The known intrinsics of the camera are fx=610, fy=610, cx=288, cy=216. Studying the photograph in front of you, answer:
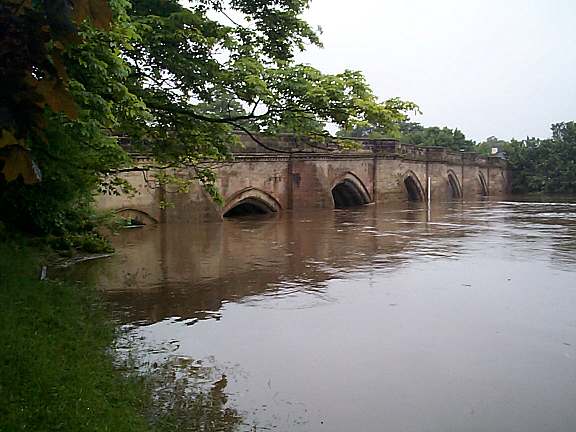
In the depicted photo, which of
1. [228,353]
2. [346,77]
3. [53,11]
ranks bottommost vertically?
[228,353]

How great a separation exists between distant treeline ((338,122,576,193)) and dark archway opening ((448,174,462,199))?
4.25 meters

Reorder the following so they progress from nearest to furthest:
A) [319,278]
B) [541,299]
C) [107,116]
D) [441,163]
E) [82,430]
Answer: [82,430] < [107,116] < [541,299] < [319,278] < [441,163]

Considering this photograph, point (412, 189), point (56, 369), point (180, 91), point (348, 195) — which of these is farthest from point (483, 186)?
point (56, 369)

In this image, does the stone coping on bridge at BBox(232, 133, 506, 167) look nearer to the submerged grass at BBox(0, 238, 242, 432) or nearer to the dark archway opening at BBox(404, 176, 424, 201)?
the dark archway opening at BBox(404, 176, 424, 201)

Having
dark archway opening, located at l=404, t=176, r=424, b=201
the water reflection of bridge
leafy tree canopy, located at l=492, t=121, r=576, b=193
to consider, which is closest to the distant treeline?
leafy tree canopy, located at l=492, t=121, r=576, b=193

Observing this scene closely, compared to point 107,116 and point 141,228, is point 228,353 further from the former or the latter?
point 141,228

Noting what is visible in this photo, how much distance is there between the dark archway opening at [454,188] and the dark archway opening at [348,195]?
11.9 metres

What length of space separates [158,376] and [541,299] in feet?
18.7

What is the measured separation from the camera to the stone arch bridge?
19875mm

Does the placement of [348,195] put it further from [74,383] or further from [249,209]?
[74,383]

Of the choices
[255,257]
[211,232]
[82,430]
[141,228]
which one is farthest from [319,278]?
[141,228]

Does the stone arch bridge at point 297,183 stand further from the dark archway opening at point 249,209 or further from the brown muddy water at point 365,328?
the brown muddy water at point 365,328

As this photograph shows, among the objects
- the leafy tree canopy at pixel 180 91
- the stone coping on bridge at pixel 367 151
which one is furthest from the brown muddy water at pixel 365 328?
the stone coping on bridge at pixel 367 151

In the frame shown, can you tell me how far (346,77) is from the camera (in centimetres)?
708
